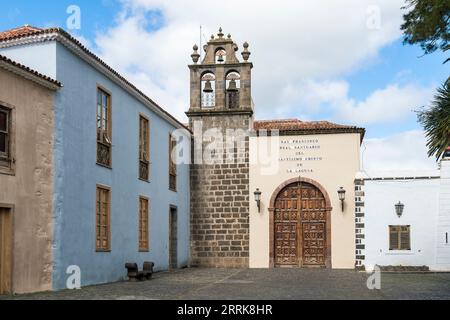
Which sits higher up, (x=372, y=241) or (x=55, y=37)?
(x=55, y=37)

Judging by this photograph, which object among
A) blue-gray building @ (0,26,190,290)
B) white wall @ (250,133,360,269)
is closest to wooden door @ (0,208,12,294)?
blue-gray building @ (0,26,190,290)

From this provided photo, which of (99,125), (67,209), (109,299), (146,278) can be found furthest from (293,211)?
(109,299)

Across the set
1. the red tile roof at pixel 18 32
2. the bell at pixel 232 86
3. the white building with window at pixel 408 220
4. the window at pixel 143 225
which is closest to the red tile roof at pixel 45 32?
the red tile roof at pixel 18 32

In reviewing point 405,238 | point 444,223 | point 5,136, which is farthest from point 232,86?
point 5,136

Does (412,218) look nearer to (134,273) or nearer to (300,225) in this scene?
(300,225)

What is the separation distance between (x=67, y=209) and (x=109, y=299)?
2.90 meters

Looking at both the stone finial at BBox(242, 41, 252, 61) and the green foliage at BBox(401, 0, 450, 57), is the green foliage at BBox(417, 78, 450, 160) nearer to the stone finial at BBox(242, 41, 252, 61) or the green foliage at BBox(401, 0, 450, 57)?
the green foliage at BBox(401, 0, 450, 57)

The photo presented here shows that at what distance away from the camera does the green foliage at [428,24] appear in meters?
10.2

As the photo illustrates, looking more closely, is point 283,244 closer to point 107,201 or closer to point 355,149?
point 355,149

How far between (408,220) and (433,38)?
35.7ft

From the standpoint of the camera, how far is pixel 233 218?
23.2 m

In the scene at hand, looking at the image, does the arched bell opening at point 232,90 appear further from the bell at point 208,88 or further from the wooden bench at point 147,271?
the wooden bench at point 147,271

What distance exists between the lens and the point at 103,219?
15969 mm

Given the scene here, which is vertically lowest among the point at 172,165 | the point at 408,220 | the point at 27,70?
the point at 408,220
